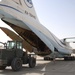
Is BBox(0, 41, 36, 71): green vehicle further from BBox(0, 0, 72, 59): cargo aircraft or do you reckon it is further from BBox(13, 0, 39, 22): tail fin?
BBox(13, 0, 39, 22): tail fin

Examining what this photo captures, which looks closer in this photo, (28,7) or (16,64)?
(16,64)

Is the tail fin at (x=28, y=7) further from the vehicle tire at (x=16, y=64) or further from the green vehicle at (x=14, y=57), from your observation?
the vehicle tire at (x=16, y=64)

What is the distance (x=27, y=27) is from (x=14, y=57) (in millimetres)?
4718

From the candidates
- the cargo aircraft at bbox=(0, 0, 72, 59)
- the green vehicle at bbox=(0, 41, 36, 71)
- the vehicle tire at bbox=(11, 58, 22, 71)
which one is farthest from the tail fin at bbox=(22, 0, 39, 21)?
the vehicle tire at bbox=(11, 58, 22, 71)

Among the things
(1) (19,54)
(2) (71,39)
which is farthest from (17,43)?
(2) (71,39)

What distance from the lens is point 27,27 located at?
63.4 ft

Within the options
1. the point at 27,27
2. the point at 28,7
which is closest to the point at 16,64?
the point at 27,27

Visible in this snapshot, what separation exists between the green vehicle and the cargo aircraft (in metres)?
2.53

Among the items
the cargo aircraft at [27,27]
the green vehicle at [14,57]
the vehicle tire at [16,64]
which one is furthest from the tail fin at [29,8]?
the vehicle tire at [16,64]

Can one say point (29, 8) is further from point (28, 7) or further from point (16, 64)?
point (16, 64)

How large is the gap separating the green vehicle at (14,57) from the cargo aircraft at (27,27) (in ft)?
8.29

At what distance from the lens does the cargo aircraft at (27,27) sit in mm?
16900

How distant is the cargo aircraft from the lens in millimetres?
16900

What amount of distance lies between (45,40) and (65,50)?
7.50m
